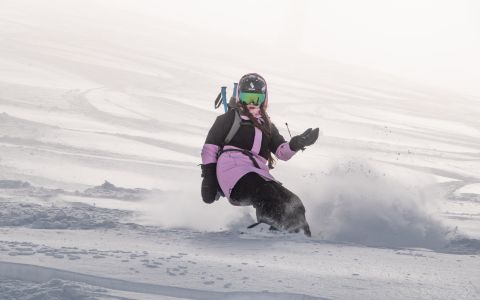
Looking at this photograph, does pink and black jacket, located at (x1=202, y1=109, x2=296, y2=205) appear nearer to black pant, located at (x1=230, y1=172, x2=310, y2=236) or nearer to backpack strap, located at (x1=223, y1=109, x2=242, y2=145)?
backpack strap, located at (x1=223, y1=109, x2=242, y2=145)

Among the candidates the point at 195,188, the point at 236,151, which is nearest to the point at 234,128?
the point at 236,151

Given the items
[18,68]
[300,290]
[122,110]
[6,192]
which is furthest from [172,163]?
[18,68]

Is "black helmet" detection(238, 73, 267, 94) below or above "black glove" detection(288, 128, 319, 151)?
above

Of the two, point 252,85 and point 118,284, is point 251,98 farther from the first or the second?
point 118,284

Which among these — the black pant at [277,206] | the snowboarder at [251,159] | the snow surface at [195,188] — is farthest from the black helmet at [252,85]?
the snow surface at [195,188]

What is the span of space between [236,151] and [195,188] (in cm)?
300

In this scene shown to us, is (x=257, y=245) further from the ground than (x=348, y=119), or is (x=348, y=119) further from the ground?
(x=348, y=119)

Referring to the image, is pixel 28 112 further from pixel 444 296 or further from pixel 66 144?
pixel 444 296

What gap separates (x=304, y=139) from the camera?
560 centimetres

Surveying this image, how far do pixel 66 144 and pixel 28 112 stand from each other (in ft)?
10.6

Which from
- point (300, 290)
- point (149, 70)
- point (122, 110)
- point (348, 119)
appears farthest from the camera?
point (149, 70)

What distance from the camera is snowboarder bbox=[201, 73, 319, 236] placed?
16.9 feet

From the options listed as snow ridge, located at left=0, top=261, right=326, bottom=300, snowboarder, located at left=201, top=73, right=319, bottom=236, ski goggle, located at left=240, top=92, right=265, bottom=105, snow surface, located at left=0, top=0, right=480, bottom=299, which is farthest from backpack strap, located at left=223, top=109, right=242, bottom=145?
snow ridge, located at left=0, top=261, right=326, bottom=300

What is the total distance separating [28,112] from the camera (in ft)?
48.2
